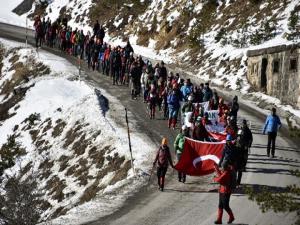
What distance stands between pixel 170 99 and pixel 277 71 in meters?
7.99

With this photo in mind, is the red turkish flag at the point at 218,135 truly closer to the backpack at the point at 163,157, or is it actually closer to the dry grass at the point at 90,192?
the backpack at the point at 163,157

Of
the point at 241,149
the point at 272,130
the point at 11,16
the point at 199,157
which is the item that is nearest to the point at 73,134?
the point at 199,157

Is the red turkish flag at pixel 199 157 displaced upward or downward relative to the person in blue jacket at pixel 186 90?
downward

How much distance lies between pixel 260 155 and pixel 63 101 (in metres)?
12.4

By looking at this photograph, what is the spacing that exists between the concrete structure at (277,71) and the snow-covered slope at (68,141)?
7.92 m

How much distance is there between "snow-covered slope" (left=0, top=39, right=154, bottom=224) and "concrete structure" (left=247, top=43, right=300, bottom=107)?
312 inches

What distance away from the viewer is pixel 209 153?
17.6 metres

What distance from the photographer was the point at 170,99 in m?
23.4

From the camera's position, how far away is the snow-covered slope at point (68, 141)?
61.2ft

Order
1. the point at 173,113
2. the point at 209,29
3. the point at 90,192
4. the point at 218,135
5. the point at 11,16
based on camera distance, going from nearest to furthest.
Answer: the point at 90,192, the point at 218,135, the point at 173,113, the point at 209,29, the point at 11,16

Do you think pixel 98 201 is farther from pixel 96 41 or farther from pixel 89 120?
pixel 96 41

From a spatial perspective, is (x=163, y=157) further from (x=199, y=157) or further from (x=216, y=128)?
(x=216, y=128)

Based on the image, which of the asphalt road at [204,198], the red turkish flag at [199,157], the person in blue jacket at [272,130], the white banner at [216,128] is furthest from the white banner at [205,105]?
the red turkish flag at [199,157]

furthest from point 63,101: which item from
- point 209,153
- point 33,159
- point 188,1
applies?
point 188,1
